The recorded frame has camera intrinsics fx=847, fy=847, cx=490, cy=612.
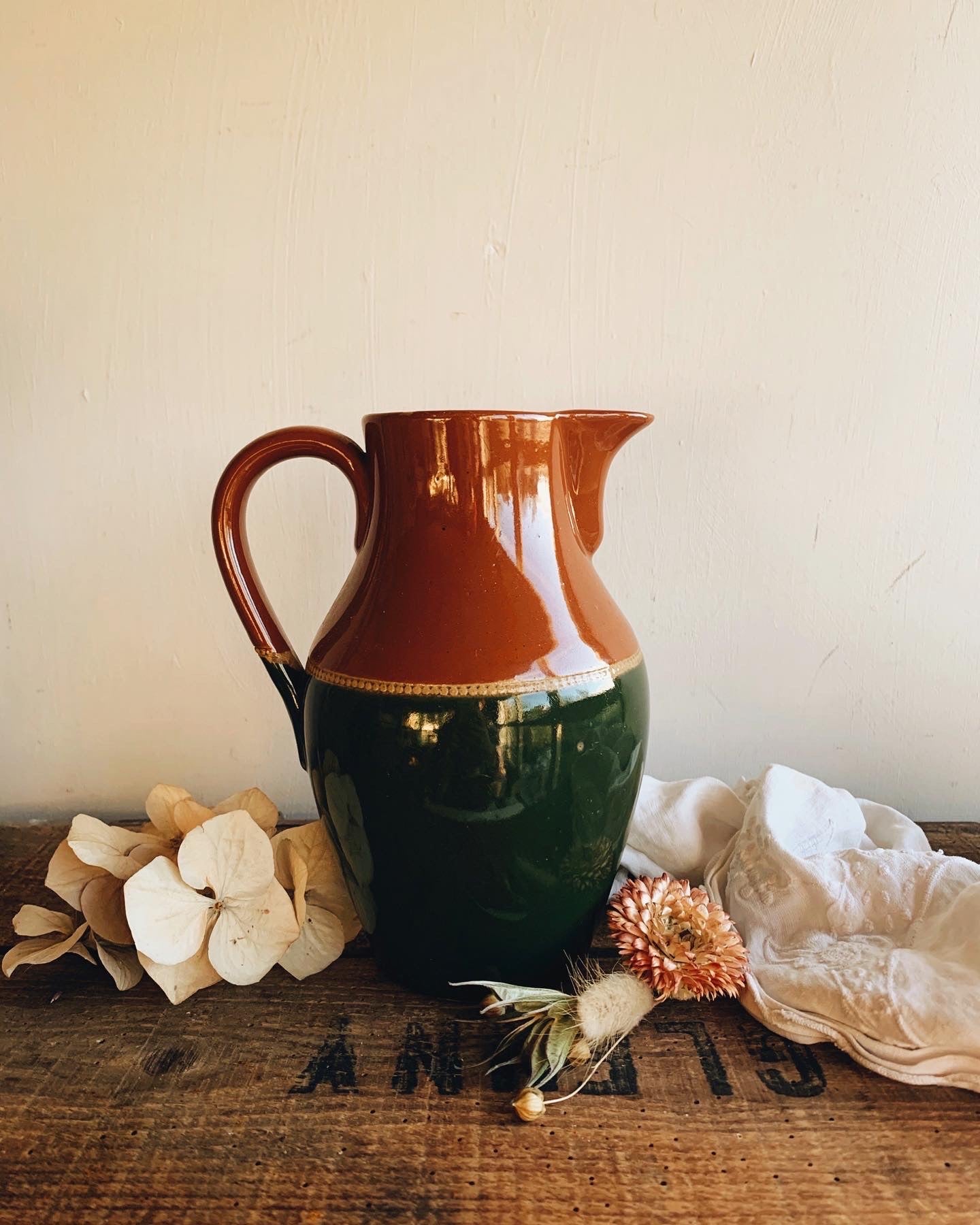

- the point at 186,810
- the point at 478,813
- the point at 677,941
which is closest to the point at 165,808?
the point at 186,810

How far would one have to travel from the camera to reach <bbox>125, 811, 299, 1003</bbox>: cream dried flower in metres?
0.52

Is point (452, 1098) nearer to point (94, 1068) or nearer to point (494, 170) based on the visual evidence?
point (94, 1068)

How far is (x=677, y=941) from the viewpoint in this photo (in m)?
0.53

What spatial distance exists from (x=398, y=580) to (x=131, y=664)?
0.38m

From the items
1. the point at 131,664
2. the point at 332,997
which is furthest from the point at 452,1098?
the point at 131,664

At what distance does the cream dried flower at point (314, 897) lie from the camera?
0.56 meters

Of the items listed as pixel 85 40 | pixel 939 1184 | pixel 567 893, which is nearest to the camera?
pixel 939 1184

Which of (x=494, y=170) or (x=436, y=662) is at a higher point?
(x=494, y=170)

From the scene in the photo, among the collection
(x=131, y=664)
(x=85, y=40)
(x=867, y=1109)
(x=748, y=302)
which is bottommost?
(x=867, y=1109)

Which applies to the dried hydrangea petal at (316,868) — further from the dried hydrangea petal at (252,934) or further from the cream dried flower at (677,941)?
the cream dried flower at (677,941)

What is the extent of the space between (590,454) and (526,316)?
0.20m

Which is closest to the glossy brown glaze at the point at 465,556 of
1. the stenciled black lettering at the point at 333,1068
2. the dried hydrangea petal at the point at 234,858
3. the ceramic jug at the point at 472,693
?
the ceramic jug at the point at 472,693

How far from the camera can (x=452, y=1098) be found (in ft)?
1.49

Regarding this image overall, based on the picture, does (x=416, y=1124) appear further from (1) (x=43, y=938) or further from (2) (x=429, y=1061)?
(1) (x=43, y=938)
